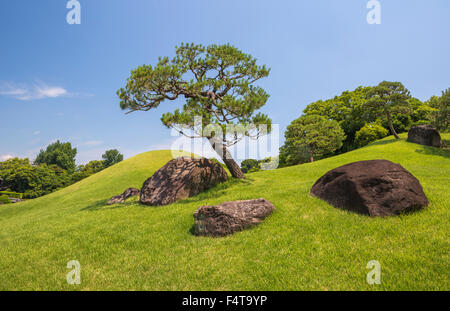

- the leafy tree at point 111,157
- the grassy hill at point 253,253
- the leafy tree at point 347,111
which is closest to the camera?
the grassy hill at point 253,253

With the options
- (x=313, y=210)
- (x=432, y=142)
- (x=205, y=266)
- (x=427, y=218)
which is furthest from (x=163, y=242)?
(x=432, y=142)

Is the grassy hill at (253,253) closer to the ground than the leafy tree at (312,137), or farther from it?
closer to the ground

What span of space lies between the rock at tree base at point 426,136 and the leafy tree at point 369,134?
28.1ft

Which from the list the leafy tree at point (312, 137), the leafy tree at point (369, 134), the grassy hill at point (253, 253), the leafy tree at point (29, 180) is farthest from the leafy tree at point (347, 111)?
the leafy tree at point (29, 180)

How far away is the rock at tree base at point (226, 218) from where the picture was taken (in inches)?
270

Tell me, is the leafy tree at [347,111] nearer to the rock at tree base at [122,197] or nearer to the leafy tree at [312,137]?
the leafy tree at [312,137]

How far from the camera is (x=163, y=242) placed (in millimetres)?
6762

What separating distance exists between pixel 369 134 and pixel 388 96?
8.32 meters

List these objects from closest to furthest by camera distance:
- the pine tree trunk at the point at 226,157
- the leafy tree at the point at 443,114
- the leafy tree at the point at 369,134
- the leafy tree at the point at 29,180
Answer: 1. the pine tree trunk at the point at 226,157
2. the leafy tree at the point at 443,114
3. the leafy tree at the point at 369,134
4. the leafy tree at the point at 29,180

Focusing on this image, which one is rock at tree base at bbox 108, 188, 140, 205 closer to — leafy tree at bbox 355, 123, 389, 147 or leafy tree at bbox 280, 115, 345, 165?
leafy tree at bbox 280, 115, 345, 165

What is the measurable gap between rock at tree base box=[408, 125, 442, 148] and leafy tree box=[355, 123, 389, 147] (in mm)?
8555

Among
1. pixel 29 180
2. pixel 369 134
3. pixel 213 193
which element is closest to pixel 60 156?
pixel 29 180

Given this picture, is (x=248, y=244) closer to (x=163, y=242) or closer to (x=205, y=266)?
(x=205, y=266)
